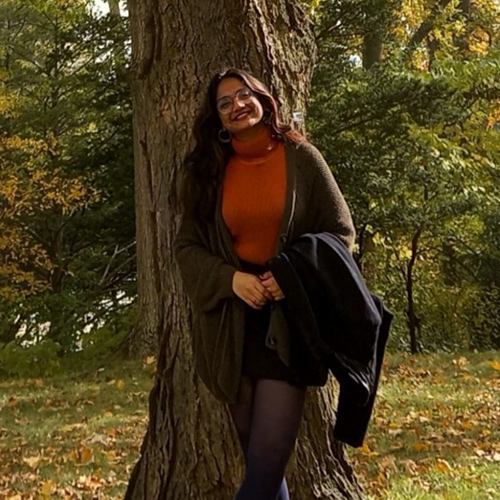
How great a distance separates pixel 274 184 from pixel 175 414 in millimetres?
1403

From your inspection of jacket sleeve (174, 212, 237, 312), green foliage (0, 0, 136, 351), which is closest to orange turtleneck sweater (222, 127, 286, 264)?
jacket sleeve (174, 212, 237, 312)

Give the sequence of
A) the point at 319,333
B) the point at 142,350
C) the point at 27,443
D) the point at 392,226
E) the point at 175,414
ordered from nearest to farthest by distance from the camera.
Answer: the point at 319,333
the point at 175,414
the point at 27,443
the point at 142,350
the point at 392,226

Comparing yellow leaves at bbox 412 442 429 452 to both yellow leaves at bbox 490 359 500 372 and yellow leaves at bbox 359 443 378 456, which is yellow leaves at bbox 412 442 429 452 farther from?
yellow leaves at bbox 490 359 500 372

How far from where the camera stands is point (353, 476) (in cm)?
427

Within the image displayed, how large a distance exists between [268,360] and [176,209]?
46.9 inches

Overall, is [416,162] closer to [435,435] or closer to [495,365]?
[495,365]

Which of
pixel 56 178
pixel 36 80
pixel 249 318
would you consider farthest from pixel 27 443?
pixel 36 80

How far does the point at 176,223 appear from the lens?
4.08 meters

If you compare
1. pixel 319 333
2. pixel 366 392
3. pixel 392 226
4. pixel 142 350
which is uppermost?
pixel 319 333

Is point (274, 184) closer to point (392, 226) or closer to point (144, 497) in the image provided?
point (144, 497)

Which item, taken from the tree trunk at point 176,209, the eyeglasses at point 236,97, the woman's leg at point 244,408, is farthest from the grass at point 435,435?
the eyeglasses at point 236,97

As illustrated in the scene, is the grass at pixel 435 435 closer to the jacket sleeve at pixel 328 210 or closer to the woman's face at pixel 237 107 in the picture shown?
the jacket sleeve at pixel 328 210

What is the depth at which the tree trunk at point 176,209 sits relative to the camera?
13.0ft

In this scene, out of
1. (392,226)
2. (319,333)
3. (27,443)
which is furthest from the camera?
(392,226)
